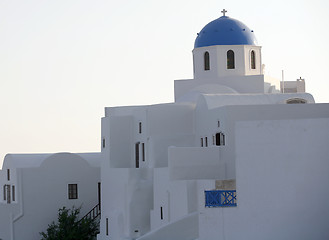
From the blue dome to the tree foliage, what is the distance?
32.0ft

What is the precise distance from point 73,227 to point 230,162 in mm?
11901

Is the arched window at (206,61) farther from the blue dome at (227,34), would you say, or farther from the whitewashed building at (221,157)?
the blue dome at (227,34)

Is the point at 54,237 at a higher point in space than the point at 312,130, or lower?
lower

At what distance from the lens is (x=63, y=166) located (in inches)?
1682

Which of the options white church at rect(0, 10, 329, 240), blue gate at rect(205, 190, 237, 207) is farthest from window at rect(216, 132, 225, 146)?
blue gate at rect(205, 190, 237, 207)

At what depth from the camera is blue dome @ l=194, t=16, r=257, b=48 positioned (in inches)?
1547

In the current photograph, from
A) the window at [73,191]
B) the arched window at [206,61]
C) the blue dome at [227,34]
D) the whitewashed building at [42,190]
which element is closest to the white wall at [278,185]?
the blue dome at [227,34]

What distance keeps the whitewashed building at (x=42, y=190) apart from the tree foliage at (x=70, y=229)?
63cm

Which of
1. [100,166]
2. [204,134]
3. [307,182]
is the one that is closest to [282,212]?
[307,182]

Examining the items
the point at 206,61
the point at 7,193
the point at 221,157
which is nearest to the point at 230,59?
the point at 206,61

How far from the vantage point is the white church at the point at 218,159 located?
2659 centimetres

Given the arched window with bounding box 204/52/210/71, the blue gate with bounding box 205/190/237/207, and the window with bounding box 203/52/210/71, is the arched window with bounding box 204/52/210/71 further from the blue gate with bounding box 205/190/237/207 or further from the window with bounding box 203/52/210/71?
the blue gate with bounding box 205/190/237/207

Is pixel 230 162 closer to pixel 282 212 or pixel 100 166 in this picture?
pixel 282 212

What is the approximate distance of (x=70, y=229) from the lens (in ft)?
136
